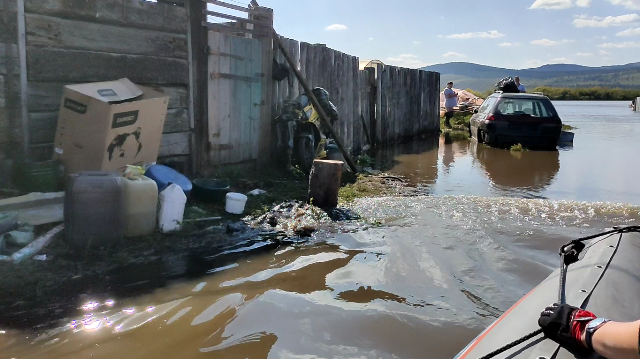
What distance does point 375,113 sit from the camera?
14.6 metres

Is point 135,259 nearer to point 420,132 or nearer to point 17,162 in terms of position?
point 17,162

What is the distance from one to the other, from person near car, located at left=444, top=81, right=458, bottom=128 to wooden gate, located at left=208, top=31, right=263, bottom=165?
46.5 feet

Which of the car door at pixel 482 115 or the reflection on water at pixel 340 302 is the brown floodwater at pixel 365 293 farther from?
the car door at pixel 482 115

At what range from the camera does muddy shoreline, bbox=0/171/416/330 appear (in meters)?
3.96

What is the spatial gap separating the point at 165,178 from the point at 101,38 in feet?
5.88

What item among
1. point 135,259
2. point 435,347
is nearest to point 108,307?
point 135,259

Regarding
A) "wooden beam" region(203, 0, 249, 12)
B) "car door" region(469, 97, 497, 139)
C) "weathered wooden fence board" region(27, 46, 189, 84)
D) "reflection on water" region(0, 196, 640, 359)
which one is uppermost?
"wooden beam" region(203, 0, 249, 12)

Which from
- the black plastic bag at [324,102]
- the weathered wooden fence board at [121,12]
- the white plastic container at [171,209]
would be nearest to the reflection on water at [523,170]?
the black plastic bag at [324,102]

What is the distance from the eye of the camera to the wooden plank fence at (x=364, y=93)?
10.4 meters

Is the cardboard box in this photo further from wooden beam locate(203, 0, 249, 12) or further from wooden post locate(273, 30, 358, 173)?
wooden post locate(273, 30, 358, 173)

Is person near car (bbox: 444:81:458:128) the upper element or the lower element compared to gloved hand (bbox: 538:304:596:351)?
upper

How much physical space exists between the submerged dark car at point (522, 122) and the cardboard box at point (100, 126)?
411 inches

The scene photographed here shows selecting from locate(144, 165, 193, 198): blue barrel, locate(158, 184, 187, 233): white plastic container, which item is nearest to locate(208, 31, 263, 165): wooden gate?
locate(144, 165, 193, 198): blue barrel

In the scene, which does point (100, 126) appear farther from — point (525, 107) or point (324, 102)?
point (525, 107)
